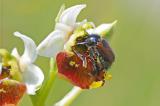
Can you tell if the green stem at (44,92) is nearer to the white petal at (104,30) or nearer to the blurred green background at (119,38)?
the white petal at (104,30)

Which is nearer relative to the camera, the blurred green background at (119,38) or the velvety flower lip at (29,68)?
the velvety flower lip at (29,68)

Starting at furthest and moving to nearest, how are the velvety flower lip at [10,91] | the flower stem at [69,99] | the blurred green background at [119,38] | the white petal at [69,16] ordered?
1. the blurred green background at [119,38]
2. the flower stem at [69,99]
3. the white petal at [69,16]
4. the velvety flower lip at [10,91]

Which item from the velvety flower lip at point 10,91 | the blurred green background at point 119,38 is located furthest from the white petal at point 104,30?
the blurred green background at point 119,38

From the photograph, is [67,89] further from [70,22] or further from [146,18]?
[70,22]

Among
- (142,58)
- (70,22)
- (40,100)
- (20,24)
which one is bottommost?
(40,100)

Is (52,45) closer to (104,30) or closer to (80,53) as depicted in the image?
(80,53)

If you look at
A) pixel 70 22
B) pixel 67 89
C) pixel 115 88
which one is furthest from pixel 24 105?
pixel 70 22

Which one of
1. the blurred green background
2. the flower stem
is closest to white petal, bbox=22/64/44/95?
the flower stem
